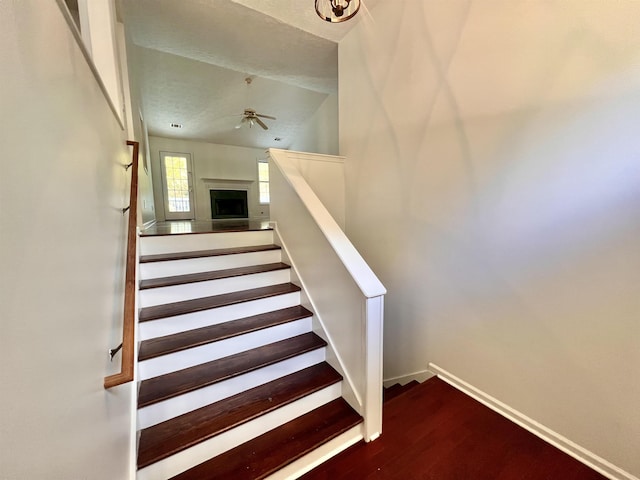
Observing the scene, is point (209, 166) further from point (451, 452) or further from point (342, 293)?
point (451, 452)

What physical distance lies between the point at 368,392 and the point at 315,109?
21.0 ft

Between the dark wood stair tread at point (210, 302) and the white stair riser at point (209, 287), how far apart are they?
4cm

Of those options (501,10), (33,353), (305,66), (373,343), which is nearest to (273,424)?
(373,343)

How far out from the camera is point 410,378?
240 centimetres

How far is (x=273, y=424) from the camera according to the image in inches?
59.2

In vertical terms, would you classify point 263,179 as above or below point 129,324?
above

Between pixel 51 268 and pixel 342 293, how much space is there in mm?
1359

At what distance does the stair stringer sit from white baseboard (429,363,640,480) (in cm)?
91

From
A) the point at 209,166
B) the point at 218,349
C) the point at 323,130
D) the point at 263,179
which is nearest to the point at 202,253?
the point at 218,349

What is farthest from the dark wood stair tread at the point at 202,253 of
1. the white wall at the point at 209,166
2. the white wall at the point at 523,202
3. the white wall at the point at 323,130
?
the white wall at the point at 209,166

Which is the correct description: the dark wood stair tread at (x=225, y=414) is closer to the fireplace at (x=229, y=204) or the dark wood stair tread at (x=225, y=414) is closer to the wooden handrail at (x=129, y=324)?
the wooden handrail at (x=129, y=324)

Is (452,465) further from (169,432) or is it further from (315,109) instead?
(315,109)

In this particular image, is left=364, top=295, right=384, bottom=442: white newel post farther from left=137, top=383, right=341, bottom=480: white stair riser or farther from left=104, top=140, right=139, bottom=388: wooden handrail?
left=104, top=140, right=139, bottom=388: wooden handrail

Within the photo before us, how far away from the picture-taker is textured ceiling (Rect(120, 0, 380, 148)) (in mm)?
2854
